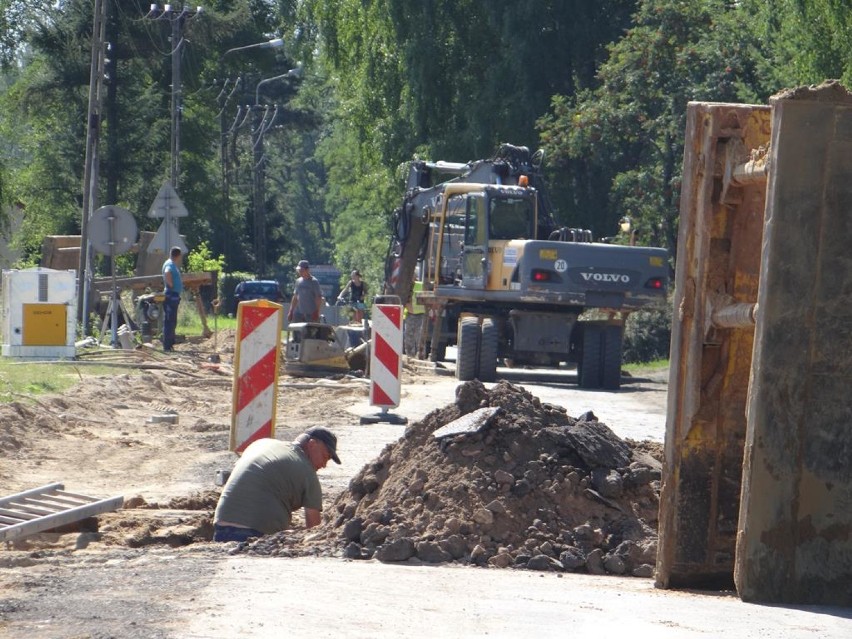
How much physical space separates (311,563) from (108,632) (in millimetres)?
2011

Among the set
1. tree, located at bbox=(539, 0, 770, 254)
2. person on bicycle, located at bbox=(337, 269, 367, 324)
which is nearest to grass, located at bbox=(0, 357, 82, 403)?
person on bicycle, located at bbox=(337, 269, 367, 324)

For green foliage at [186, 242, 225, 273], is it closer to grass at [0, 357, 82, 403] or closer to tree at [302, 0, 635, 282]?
tree at [302, 0, 635, 282]

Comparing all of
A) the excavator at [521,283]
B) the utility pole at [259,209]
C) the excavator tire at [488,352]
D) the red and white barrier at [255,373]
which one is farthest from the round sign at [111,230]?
the utility pole at [259,209]

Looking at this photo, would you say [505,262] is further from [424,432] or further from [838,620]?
[838,620]

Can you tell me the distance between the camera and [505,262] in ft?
77.0

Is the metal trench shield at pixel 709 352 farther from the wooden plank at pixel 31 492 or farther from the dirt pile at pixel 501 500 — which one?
the wooden plank at pixel 31 492

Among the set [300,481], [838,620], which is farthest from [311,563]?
[838,620]

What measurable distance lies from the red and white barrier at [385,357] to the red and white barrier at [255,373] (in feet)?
13.3

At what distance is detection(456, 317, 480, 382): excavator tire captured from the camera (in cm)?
2247

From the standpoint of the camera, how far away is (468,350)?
22.5 m

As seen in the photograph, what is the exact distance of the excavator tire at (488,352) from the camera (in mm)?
22438

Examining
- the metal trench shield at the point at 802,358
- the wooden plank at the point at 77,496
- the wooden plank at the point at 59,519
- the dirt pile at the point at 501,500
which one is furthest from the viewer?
the wooden plank at the point at 77,496

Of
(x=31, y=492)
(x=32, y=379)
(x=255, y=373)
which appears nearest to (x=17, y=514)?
(x=31, y=492)

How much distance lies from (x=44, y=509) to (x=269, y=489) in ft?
4.50
